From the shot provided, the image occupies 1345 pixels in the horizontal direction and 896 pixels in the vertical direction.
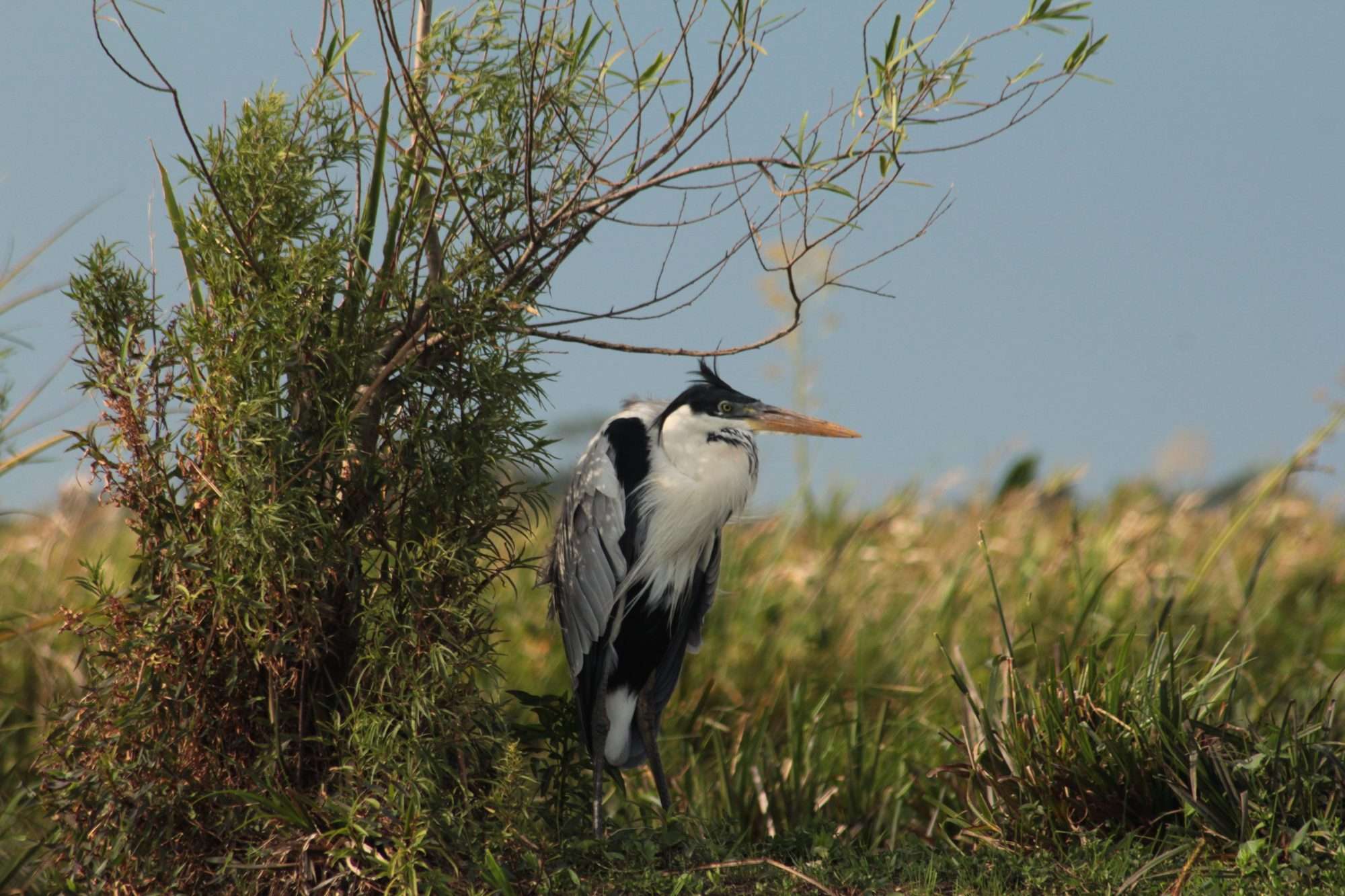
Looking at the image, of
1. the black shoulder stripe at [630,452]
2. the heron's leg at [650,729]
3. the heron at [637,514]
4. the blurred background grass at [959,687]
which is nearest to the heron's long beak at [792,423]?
the heron at [637,514]

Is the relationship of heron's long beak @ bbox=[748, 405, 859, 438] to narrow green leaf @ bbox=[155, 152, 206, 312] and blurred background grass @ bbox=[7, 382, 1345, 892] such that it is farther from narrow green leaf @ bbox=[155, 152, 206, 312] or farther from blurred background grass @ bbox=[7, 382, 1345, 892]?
narrow green leaf @ bbox=[155, 152, 206, 312]

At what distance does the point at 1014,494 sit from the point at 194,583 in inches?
288

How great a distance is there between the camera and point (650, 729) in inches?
185

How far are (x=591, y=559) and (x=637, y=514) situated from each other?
216mm

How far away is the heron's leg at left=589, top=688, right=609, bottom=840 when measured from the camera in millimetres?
4227

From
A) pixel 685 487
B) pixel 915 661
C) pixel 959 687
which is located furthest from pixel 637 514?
pixel 915 661

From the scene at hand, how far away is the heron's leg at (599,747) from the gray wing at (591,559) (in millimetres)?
161

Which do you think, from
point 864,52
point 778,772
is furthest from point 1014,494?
point 864,52

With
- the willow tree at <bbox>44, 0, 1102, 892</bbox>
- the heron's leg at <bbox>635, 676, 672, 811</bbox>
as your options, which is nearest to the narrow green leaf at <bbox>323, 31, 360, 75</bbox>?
the willow tree at <bbox>44, 0, 1102, 892</bbox>

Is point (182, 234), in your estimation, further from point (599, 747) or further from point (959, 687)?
point (959, 687)

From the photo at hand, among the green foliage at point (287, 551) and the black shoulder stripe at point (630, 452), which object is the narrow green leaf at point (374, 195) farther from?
the black shoulder stripe at point (630, 452)

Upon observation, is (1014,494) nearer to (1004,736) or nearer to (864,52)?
(1004,736)

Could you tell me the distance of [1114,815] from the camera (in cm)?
409

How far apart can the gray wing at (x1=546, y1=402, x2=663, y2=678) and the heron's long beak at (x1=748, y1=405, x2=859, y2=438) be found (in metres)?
0.52
